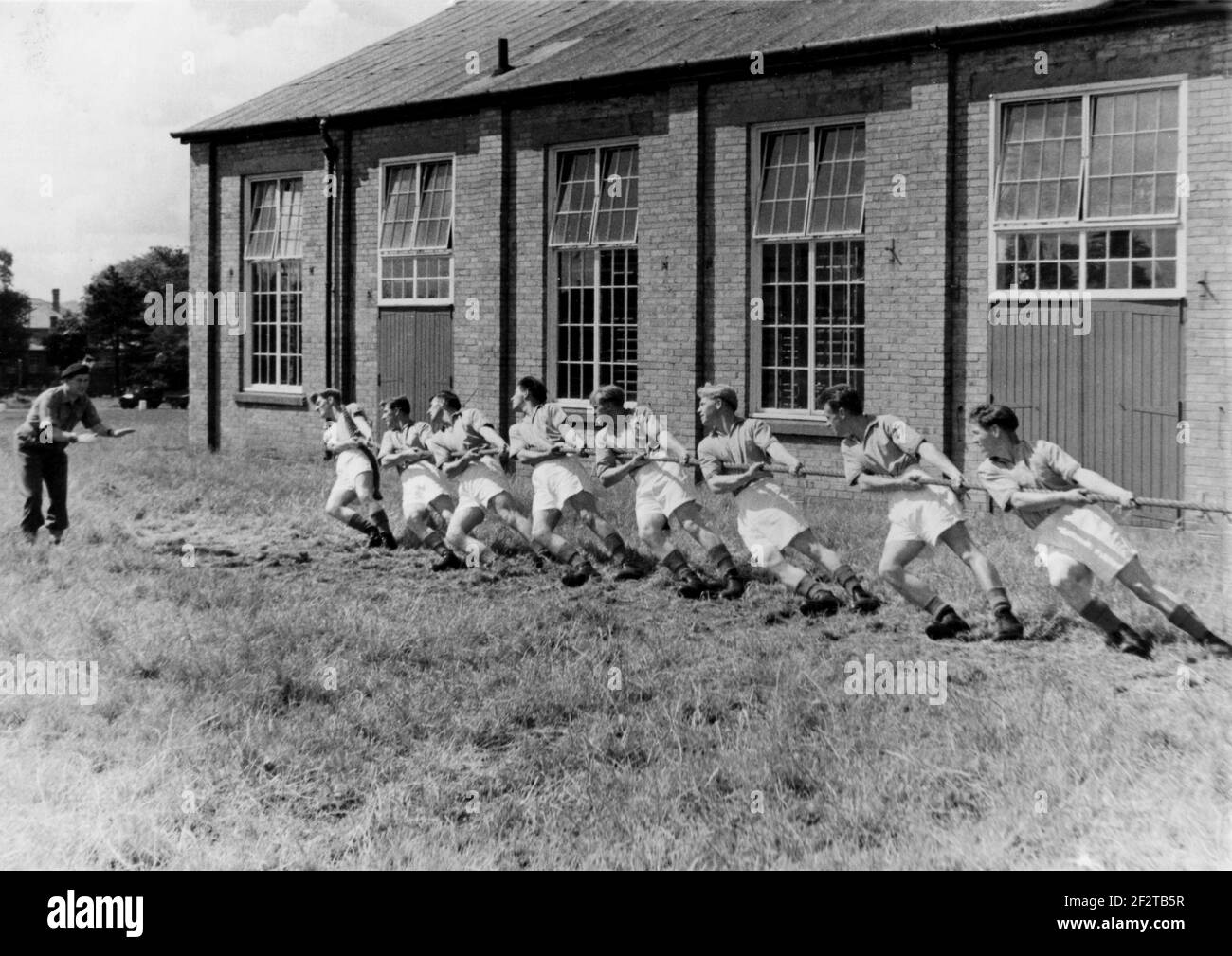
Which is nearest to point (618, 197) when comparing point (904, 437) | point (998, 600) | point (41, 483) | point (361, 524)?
point (361, 524)

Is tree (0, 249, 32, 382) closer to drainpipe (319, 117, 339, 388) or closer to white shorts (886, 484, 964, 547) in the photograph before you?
white shorts (886, 484, 964, 547)

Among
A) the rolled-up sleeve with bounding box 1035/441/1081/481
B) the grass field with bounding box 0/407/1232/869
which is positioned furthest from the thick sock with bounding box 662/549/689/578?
the rolled-up sleeve with bounding box 1035/441/1081/481

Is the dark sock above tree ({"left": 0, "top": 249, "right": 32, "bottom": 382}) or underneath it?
underneath

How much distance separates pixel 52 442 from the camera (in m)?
11.8

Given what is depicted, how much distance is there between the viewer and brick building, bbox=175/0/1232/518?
43.2 ft

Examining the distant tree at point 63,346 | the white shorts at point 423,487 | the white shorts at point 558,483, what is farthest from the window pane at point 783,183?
the distant tree at point 63,346

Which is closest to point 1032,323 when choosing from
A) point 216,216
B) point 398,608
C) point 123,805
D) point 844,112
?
point 844,112

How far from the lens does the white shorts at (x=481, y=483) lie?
11898 millimetres

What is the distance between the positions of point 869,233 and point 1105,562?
327 inches

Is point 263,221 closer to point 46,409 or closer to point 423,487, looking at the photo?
point 46,409

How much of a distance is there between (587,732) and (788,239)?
10.1 meters

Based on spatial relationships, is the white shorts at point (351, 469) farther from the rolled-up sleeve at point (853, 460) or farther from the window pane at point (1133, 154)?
the window pane at point (1133, 154)

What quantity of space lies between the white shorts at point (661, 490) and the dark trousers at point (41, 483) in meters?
5.44

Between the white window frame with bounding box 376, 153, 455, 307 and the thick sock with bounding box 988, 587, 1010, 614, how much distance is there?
503 inches
